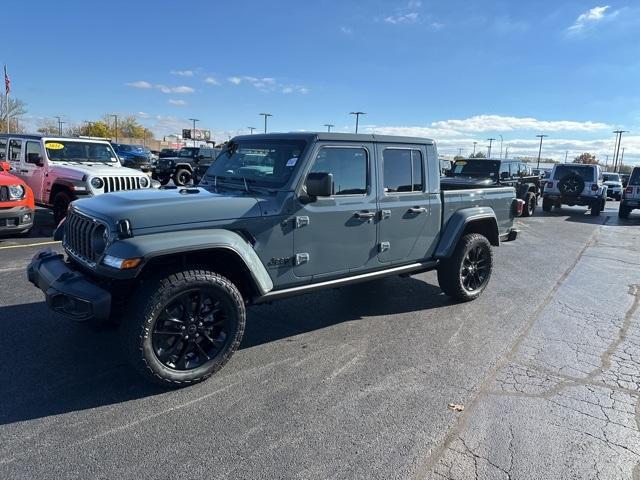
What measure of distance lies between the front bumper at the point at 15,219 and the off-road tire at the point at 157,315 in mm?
5391

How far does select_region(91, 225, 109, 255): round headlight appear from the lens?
10.8 ft

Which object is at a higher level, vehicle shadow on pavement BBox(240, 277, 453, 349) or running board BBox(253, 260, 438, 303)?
running board BBox(253, 260, 438, 303)

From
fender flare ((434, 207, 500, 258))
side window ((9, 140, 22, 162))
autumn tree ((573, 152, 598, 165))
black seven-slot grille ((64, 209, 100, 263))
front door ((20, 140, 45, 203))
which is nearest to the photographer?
black seven-slot grille ((64, 209, 100, 263))

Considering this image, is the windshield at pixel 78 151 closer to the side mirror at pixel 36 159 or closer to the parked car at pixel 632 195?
the side mirror at pixel 36 159

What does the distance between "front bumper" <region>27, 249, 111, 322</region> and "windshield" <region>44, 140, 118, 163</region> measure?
271 inches

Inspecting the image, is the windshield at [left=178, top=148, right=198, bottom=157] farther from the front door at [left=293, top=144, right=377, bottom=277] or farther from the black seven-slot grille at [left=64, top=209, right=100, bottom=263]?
the front door at [left=293, top=144, right=377, bottom=277]

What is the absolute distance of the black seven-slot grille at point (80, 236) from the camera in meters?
3.42

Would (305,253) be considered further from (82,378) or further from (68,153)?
(68,153)

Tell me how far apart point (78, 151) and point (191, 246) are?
7981 millimetres

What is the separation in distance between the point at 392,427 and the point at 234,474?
3.42 ft

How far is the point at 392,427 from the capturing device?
296cm

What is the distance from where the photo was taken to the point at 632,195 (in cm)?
1602

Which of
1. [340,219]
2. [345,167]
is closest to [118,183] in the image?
[345,167]

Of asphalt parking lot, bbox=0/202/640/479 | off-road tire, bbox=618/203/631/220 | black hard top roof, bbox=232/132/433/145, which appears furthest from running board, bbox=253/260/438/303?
off-road tire, bbox=618/203/631/220
